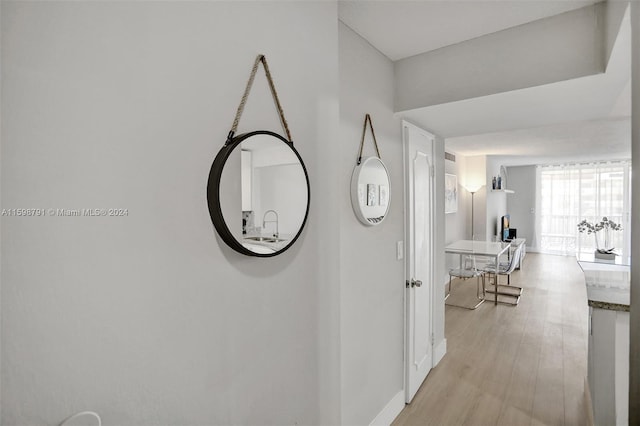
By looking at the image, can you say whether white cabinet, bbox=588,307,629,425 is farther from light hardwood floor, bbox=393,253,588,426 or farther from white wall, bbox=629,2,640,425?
white wall, bbox=629,2,640,425

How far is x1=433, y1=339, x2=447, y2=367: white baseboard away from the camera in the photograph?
300cm

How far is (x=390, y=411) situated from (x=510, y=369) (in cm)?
135

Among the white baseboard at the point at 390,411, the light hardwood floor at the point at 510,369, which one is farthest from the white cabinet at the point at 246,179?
the light hardwood floor at the point at 510,369

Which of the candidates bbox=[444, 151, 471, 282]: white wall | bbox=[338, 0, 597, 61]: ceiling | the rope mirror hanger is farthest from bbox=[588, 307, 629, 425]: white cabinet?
bbox=[444, 151, 471, 282]: white wall

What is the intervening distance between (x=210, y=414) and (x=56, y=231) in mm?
619

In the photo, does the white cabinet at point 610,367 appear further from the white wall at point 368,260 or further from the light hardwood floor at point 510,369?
the white wall at point 368,260

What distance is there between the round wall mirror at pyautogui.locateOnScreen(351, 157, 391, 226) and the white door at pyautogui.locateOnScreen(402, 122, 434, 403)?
38cm

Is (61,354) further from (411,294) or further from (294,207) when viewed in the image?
(411,294)

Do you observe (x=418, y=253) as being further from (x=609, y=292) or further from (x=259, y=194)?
(x=259, y=194)

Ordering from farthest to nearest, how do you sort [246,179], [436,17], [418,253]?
[418,253], [436,17], [246,179]

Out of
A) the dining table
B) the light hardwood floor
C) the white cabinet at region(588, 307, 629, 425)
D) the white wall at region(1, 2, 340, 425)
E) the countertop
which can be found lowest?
the light hardwood floor

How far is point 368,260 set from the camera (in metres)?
2.00

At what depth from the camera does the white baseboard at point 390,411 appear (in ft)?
A: 7.07

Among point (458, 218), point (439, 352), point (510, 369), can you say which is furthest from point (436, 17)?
point (458, 218)
